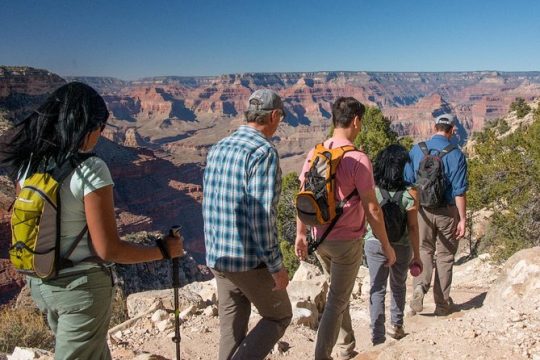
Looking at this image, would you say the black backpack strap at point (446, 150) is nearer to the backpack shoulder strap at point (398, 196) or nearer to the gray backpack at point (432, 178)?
the gray backpack at point (432, 178)

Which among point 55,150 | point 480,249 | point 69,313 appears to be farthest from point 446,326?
point 480,249

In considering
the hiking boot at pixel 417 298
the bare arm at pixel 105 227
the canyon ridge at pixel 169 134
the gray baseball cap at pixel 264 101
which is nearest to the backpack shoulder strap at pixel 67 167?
the bare arm at pixel 105 227

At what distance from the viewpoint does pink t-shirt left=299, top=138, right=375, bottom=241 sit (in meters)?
2.80

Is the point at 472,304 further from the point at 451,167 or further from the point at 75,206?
the point at 75,206

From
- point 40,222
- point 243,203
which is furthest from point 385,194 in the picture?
point 40,222

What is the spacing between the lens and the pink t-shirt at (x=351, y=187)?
2805mm

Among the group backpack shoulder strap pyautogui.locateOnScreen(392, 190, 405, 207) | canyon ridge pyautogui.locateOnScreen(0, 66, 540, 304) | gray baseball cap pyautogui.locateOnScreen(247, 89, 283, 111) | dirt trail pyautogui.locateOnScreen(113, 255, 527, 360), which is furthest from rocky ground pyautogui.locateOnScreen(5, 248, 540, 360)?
canyon ridge pyautogui.locateOnScreen(0, 66, 540, 304)

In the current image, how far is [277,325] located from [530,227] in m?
8.38

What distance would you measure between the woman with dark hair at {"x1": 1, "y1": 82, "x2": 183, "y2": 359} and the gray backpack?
3.07 m

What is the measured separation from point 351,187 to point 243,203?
875 millimetres

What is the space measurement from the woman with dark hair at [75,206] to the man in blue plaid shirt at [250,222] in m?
0.55

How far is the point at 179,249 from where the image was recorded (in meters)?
2.29

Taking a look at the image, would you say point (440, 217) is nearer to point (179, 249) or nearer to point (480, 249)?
point (179, 249)

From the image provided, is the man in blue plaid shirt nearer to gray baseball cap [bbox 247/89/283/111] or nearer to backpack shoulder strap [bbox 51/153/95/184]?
gray baseball cap [bbox 247/89/283/111]
